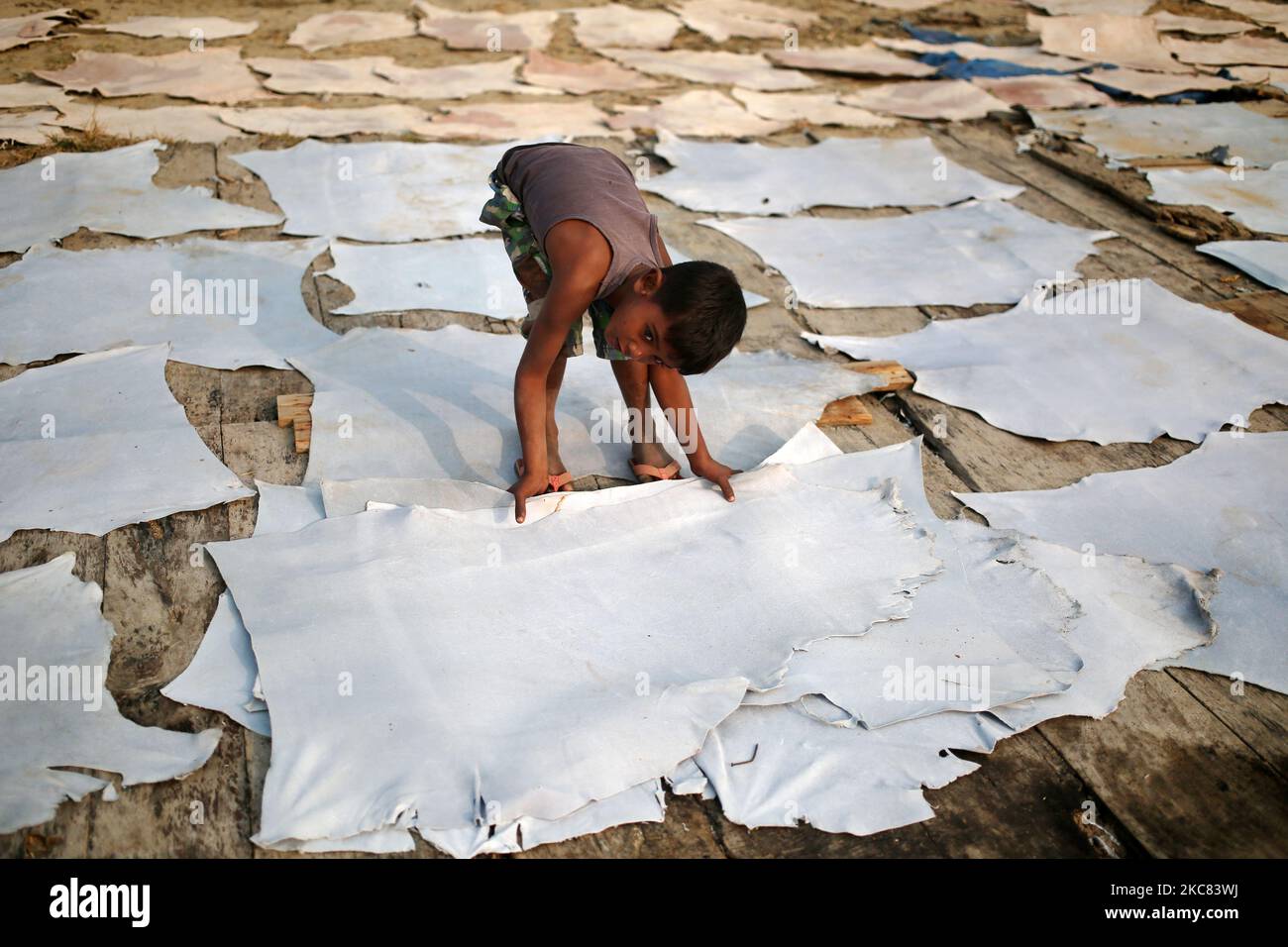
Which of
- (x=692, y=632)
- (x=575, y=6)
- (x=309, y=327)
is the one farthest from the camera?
(x=575, y=6)

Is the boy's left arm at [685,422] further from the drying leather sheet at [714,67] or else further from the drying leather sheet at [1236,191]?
the drying leather sheet at [714,67]

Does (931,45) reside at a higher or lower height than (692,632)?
higher

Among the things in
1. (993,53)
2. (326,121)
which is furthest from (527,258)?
(993,53)

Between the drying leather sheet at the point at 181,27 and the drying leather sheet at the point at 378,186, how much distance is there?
177 cm

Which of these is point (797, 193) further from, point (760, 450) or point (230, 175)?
point (230, 175)

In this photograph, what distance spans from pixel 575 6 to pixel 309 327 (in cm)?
406

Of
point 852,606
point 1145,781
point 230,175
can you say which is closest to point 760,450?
point 852,606

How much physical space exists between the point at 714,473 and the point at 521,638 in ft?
1.98

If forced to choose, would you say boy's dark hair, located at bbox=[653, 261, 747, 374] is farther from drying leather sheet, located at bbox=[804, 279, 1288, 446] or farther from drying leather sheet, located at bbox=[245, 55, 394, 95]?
drying leather sheet, located at bbox=[245, 55, 394, 95]

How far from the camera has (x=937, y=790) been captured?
160 cm

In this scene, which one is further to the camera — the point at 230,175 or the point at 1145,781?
the point at 230,175

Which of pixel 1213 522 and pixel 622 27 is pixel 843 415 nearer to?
pixel 1213 522

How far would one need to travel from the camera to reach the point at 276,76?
468 cm
